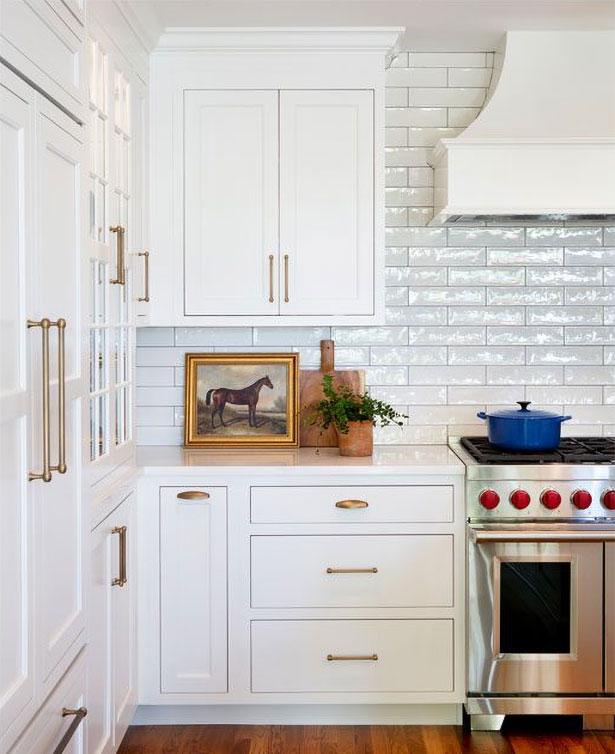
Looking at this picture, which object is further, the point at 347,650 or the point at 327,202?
the point at 327,202

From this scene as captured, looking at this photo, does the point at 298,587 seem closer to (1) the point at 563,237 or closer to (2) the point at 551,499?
(2) the point at 551,499

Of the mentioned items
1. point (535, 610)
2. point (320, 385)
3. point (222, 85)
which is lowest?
point (535, 610)

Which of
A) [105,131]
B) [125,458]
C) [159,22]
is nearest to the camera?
[105,131]

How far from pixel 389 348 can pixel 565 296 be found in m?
0.77

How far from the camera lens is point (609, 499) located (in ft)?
9.57

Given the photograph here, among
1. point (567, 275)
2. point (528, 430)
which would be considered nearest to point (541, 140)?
point (567, 275)

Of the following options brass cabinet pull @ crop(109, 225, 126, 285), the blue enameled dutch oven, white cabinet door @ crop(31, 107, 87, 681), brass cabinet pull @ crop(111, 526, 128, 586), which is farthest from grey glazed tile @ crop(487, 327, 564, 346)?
white cabinet door @ crop(31, 107, 87, 681)

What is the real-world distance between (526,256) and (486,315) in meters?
0.30

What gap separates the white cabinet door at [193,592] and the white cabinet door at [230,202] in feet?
2.51

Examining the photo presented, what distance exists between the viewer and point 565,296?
11.7 feet

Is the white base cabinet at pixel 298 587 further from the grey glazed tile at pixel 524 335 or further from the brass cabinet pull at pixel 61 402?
the brass cabinet pull at pixel 61 402

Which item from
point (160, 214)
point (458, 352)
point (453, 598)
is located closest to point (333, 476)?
point (453, 598)

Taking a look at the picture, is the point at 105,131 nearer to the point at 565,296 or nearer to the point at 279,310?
the point at 279,310

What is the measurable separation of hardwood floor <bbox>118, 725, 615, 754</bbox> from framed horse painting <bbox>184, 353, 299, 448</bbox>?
1.10 meters
